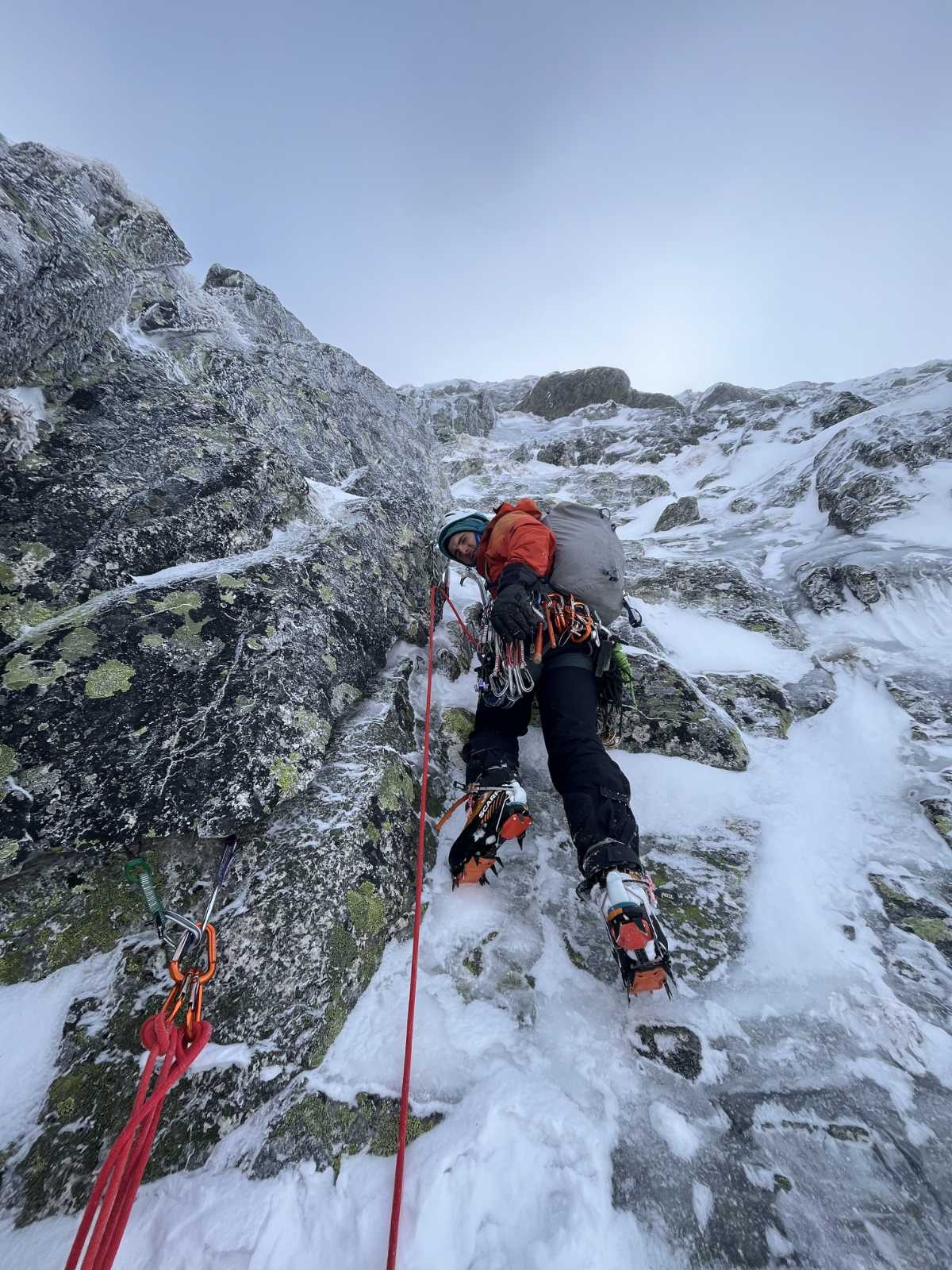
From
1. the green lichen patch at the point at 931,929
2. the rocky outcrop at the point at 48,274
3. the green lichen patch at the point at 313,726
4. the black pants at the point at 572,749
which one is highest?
the rocky outcrop at the point at 48,274

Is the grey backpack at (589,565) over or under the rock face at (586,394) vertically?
under

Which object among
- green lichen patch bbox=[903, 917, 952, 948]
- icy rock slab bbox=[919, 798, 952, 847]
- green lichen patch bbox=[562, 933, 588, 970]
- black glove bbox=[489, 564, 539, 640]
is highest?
black glove bbox=[489, 564, 539, 640]

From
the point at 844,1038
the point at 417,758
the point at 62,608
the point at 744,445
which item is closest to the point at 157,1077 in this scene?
the point at 417,758

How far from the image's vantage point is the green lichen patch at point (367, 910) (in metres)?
2.38

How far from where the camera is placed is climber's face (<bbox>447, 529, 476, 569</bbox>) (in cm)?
461

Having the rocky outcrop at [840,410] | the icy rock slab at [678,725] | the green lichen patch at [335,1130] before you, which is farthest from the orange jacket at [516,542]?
the rocky outcrop at [840,410]

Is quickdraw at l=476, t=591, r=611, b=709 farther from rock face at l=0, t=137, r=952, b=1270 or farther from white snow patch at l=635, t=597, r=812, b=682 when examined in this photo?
white snow patch at l=635, t=597, r=812, b=682

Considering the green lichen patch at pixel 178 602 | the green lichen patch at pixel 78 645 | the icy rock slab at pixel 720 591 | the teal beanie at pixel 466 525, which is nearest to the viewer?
the green lichen patch at pixel 78 645

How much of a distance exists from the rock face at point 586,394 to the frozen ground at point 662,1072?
35.5 m

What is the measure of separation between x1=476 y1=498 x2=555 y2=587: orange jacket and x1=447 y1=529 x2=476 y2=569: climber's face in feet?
1.12

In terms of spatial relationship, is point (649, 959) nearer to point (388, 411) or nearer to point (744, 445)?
point (388, 411)

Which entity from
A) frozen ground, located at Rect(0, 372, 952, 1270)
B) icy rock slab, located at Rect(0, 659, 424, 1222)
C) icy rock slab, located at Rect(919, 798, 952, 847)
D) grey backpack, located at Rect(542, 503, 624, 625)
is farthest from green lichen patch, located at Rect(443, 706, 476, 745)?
icy rock slab, located at Rect(919, 798, 952, 847)

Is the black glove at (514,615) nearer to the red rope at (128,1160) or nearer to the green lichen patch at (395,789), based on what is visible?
the green lichen patch at (395,789)

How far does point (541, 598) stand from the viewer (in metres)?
3.42
